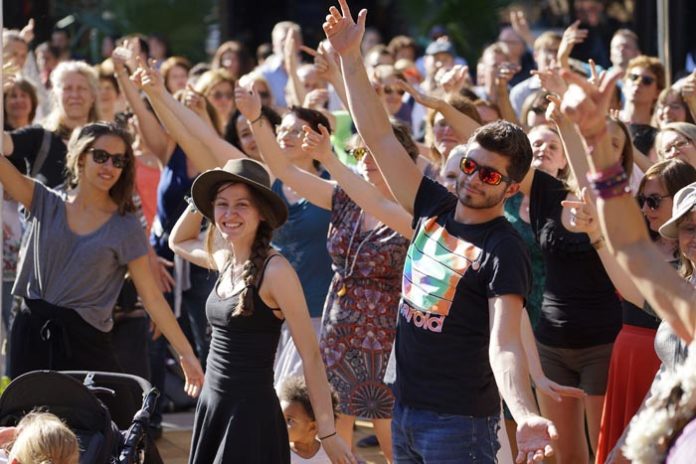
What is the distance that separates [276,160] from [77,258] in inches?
38.6

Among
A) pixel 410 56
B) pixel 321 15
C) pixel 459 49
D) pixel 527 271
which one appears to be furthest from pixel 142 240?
pixel 321 15

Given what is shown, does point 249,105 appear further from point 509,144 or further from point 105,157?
point 509,144

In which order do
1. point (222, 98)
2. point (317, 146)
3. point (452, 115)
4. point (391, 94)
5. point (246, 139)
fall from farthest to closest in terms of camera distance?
point (391, 94) < point (222, 98) < point (246, 139) < point (452, 115) < point (317, 146)

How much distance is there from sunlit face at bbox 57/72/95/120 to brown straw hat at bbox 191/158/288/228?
10.8 feet

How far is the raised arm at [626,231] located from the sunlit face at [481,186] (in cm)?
80

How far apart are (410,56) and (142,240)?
7.76m

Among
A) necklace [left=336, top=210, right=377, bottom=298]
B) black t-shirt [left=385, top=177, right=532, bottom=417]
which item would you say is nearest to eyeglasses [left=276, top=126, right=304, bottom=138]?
necklace [left=336, top=210, right=377, bottom=298]

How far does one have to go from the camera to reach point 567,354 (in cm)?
580

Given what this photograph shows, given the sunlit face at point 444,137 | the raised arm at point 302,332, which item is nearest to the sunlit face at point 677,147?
the sunlit face at point 444,137

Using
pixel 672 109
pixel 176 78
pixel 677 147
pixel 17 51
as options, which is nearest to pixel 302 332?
pixel 677 147

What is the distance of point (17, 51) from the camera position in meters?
9.33

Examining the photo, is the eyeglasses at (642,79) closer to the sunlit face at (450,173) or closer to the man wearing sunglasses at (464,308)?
the sunlit face at (450,173)

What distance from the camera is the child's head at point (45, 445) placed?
13.8 ft

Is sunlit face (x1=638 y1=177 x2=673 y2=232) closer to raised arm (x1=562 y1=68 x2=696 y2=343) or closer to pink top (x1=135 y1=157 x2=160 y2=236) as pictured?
raised arm (x1=562 y1=68 x2=696 y2=343)
